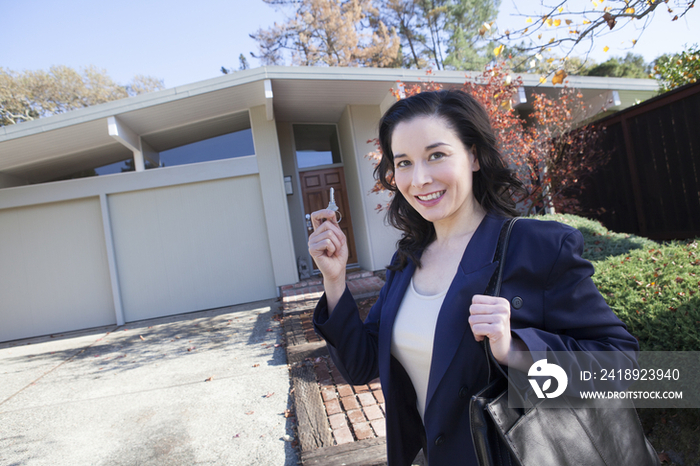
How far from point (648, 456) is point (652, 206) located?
24.6 feet

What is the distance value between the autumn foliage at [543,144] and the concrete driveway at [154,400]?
11.6 ft

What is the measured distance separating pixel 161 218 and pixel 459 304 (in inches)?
340

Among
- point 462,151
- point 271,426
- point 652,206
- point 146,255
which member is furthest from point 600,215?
point 146,255

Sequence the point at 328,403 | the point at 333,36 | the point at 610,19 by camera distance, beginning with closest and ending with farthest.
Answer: the point at 610,19 → the point at 328,403 → the point at 333,36

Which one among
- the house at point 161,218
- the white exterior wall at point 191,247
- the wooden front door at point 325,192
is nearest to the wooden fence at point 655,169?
the house at point 161,218

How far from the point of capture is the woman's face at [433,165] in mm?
1369

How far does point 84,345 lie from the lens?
6949 millimetres

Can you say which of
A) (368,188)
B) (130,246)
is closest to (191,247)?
(130,246)

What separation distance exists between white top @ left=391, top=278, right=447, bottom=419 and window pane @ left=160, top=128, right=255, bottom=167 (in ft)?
27.2

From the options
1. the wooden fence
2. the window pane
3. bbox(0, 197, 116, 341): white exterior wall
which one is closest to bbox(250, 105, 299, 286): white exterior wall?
the window pane

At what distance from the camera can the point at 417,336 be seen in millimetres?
1353

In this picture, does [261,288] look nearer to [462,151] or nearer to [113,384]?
[113,384]

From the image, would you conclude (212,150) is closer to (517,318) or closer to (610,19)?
(610,19)

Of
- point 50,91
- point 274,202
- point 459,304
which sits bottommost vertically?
point 459,304
